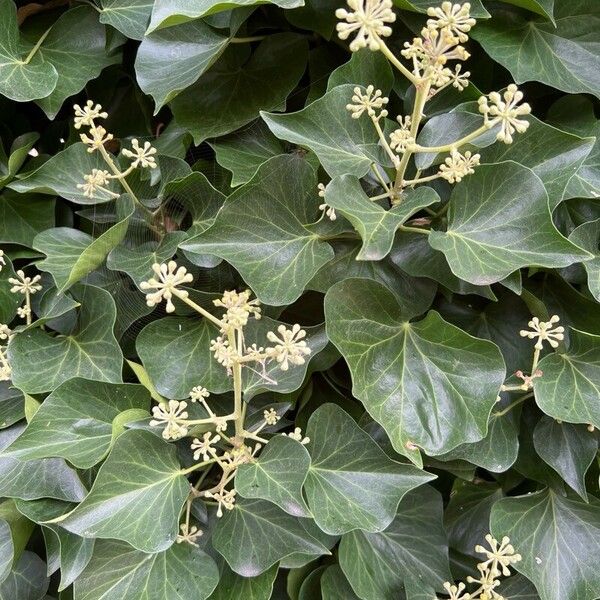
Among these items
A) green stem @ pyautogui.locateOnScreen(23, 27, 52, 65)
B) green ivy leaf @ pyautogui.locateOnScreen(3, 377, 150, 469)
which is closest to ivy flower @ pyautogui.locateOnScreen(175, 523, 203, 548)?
green ivy leaf @ pyautogui.locateOnScreen(3, 377, 150, 469)

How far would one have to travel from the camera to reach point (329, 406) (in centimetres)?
67

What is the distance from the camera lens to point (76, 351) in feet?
2.47

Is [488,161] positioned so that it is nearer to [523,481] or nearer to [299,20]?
[299,20]

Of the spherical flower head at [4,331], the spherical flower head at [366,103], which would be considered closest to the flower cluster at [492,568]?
the spherical flower head at [366,103]

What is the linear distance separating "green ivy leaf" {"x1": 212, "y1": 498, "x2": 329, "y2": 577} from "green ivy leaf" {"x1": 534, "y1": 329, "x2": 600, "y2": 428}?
0.84ft

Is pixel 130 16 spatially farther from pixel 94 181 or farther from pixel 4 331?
pixel 4 331

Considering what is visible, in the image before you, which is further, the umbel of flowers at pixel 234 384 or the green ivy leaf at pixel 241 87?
the green ivy leaf at pixel 241 87

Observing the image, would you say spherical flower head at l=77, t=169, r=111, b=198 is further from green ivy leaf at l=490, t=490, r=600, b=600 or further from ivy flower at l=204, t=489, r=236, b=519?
green ivy leaf at l=490, t=490, r=600, b=600

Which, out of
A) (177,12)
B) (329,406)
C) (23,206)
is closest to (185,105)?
(177,12)

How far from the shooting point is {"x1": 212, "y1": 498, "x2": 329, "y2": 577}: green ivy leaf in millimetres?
665

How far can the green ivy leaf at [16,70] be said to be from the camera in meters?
0.76

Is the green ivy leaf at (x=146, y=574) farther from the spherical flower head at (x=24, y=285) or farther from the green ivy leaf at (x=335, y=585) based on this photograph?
the spherical flower head at (x=24, y=285)

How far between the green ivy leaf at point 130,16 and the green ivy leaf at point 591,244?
505mm

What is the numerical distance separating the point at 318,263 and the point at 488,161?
0.65 feet
